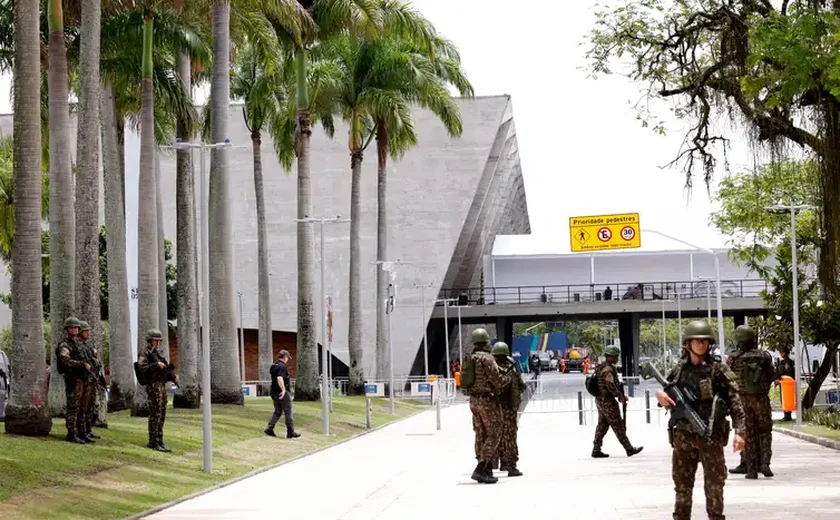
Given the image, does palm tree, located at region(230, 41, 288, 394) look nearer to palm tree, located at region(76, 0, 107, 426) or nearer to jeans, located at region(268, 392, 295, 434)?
jeans, located at region(268, 392, 295, 434)

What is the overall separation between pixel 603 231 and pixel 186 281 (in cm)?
5344

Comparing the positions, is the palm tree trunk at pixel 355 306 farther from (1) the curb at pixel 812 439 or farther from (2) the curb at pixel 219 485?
(1) the curb at pixel 812 439

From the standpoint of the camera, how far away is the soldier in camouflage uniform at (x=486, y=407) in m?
18.2

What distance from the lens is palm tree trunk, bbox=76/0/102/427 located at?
955 inches

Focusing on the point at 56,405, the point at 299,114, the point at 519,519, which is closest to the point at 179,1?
the point at 56,405

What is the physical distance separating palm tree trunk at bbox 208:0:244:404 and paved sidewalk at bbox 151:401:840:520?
21.8 ft

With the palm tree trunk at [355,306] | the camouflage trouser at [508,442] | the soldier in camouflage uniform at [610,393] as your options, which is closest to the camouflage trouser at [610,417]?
the soldier in camouflage uniform at [610,393]

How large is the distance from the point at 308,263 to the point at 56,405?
17151mm

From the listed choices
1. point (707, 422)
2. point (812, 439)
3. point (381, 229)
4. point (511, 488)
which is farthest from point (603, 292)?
point (707, 422)

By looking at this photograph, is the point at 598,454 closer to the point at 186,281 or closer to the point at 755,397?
the point at 755,397

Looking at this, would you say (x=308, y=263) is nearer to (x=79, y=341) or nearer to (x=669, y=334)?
(x=79, y=341)

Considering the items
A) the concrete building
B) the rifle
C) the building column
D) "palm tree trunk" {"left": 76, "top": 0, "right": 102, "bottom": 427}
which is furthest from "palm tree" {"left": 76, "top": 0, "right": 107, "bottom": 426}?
the building column

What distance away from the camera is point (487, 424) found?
18250 mm

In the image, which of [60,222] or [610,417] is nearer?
[610,417]
